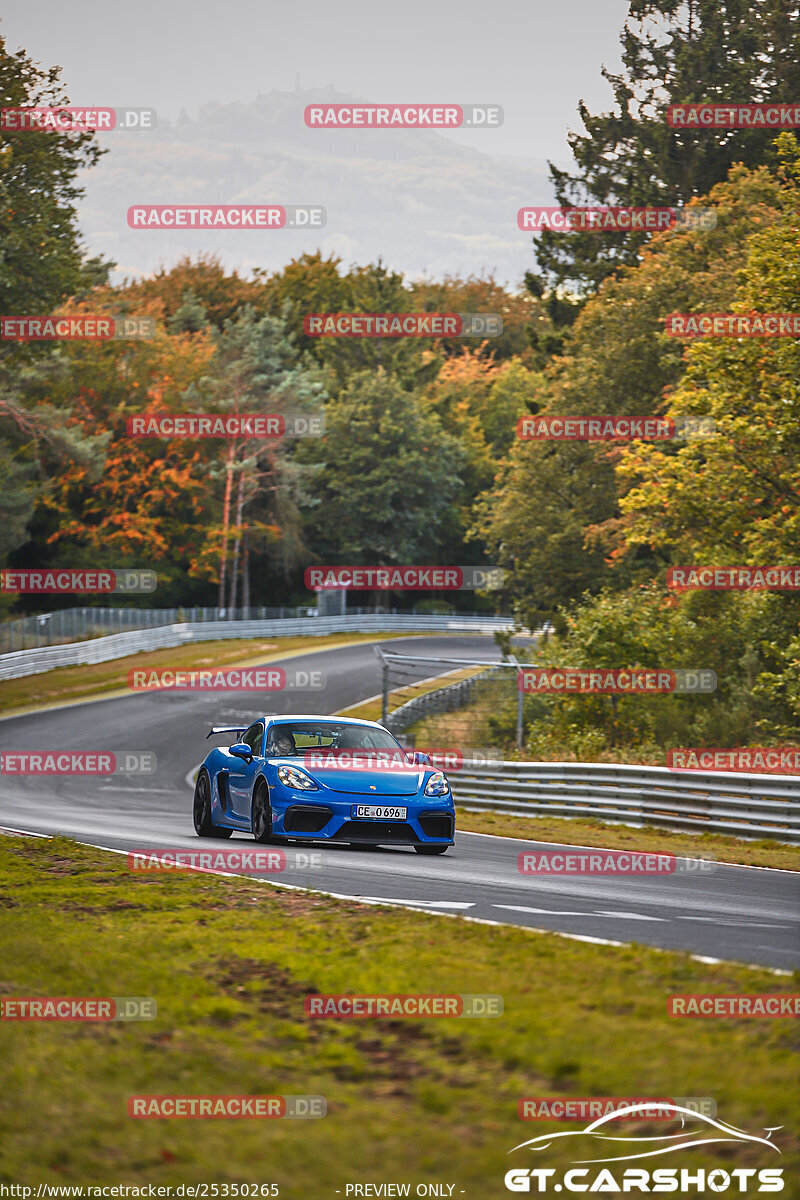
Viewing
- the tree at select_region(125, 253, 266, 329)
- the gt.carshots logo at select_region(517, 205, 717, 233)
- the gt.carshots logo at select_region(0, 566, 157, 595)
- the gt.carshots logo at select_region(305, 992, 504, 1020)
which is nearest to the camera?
the gt.carshots logo at select_region(305, 992, 504, 1020)

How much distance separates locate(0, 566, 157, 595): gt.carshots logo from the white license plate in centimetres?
5008

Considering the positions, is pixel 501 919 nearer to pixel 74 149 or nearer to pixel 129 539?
pixel 74 149

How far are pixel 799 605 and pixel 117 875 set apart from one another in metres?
20.8

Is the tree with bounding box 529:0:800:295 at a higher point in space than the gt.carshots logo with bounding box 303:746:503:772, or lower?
higher

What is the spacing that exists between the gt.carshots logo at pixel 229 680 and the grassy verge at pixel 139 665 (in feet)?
1.91

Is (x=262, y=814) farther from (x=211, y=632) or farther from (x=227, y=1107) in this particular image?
(x=211, y=632)

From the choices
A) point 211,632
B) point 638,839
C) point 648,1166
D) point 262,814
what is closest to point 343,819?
point 262,814

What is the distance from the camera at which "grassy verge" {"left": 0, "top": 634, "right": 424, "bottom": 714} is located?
4575cm

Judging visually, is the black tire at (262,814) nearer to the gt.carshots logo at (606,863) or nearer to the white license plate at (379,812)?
the white license plate at (379,812)

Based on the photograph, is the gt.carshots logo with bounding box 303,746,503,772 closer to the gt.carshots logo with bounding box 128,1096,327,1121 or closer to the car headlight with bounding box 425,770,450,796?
the car headlight with bounding box 425,770,450,796

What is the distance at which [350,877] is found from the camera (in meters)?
11.5

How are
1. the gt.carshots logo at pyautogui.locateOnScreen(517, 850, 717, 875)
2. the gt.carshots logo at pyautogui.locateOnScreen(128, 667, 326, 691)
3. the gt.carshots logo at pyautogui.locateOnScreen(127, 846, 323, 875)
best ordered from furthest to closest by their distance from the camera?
the gt.carshots logo at pyautogui.locateOnScreen(128, 667, 326, 691)
the gt.carshots logo at pyautogui.locateOnScreen(517, 850, 717, 875)
the gt.carshots logo at pyautogui.locateOnScreen(127, 846, 323, 875)

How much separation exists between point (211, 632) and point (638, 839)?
46.7 meters

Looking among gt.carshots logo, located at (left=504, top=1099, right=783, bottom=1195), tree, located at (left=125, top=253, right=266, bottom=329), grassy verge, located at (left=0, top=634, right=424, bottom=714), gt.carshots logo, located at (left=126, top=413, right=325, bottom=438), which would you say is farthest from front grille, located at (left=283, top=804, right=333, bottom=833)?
tree, located at (left=125, top=253, right=266, bottom=329)
